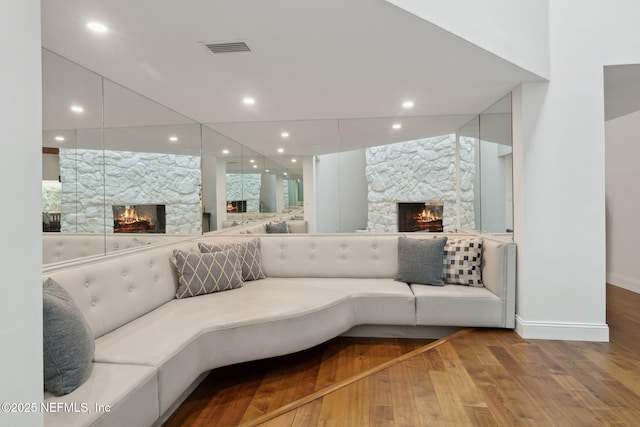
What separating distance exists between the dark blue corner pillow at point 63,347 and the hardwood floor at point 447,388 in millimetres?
716

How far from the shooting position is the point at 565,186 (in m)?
2.78

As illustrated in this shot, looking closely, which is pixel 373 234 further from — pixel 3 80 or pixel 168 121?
pixel 3 80

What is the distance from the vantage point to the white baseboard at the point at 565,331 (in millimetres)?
2770

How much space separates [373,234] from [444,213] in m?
0.76

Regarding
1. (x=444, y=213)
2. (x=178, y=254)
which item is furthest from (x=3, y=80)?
(x=444, y=213)

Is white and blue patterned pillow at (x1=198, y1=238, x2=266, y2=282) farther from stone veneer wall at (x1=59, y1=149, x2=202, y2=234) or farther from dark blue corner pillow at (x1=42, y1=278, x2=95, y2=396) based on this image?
dark blue corner pillow at (x1=42, y1=278, x2=95, y2=396)

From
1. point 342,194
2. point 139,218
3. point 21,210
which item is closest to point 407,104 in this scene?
point 342,194

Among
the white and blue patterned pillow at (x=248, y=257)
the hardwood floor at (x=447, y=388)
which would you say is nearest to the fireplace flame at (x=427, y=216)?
the hardwood floor at (x=447, y=388)

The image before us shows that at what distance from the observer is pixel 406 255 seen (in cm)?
331

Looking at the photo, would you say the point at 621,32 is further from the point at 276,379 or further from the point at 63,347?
the point at 63,347

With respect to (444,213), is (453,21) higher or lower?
higher

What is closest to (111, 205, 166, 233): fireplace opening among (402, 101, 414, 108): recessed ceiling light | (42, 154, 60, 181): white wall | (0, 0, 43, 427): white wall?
(42, 154, 60, 181): white wall

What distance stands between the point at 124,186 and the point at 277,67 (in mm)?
1522

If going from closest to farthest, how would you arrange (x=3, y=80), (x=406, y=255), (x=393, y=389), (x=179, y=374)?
1. (x=3, y=80)
2. (x=179, y=374)
3. (x=393, y=389)
4. (x=406, y=255)
